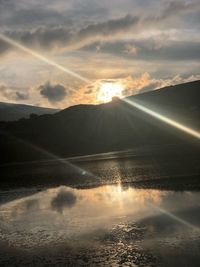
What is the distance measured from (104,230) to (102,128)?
121 metres

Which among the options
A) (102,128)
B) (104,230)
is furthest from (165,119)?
(104,230)

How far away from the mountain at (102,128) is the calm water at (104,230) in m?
79.9

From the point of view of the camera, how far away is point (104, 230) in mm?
24156

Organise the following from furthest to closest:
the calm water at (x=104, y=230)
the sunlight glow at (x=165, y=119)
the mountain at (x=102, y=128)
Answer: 1. the sunlight glow at (x=165, y=119)
2. the mountain at (x=102, y=128)
3. the calm water at (x=104, y=230)

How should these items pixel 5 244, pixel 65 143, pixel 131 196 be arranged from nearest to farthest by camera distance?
pixel 5 244, pixel 131 196, pixel 65 143

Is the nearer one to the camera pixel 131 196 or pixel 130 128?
pixel 131 196

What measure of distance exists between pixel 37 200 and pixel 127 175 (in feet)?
49.6

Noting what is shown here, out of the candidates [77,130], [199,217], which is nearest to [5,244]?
[199,217]

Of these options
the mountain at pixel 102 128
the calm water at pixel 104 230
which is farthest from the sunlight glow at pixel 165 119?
the calm water at pixel 104 230

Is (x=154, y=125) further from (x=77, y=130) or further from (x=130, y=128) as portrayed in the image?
(x=77, y=130)

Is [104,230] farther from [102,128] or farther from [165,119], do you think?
[165,119]

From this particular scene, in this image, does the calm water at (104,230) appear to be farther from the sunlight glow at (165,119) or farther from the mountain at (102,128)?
the sunlight glow at (165,119)

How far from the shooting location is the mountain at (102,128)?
125938 millimetres

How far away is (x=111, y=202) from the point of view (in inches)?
1308
